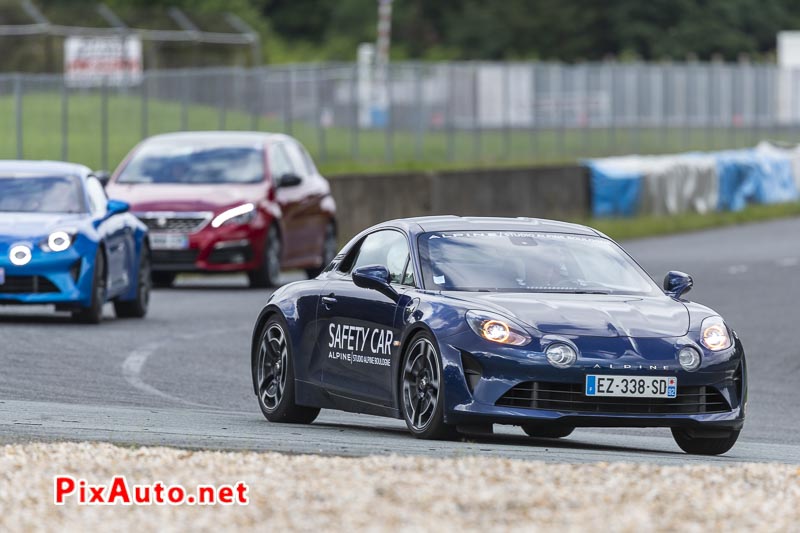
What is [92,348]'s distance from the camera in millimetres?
16484

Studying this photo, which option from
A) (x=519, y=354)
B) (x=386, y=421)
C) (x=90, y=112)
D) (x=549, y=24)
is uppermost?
(x=519, y=354)

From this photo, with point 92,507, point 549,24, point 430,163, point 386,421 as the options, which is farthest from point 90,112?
point 549,24

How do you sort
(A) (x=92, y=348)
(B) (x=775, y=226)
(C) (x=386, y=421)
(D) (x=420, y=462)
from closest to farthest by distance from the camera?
(D) (x=420, y=462)
(C) (x=386, y=421)
(A) (x=92, y=348)
(B) (x=775, y=226)

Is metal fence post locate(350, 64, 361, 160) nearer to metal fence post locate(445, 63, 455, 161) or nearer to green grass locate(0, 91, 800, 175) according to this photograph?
green grass locate(0, 91, 800, 175)

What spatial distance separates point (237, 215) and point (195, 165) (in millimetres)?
1057

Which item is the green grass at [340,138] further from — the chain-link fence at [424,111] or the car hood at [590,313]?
the car hood at [590,313]

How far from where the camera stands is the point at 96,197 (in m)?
19.2

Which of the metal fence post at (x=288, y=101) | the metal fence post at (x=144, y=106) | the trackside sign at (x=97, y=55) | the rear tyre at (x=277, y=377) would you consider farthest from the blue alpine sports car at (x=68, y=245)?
the trackside sign at (x=97, y=55)

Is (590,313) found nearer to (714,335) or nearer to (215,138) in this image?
(714,335)

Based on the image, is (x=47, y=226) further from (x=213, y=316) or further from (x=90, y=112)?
(x=90, y=112)

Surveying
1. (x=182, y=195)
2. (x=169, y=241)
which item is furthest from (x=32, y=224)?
(x=182, y=195)

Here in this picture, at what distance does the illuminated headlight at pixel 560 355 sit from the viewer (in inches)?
411

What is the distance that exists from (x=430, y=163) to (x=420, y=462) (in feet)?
106

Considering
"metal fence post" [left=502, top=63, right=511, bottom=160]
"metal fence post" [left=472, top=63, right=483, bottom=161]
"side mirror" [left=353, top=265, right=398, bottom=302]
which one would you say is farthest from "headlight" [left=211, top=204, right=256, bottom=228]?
"metal fence post" [left=502, top=63, right=511, bottom=160]
